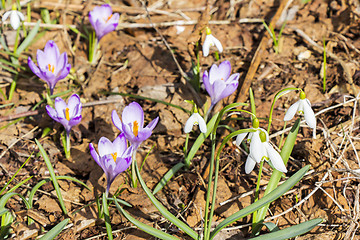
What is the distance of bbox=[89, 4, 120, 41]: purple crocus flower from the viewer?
10.5 feet

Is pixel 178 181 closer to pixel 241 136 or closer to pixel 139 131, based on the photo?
pixel 139 131

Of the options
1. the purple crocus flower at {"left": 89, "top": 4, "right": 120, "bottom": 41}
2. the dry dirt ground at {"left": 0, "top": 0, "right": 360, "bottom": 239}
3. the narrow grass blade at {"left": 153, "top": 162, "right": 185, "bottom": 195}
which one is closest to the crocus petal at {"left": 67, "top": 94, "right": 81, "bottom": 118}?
the dry dirt ground at {"left": 0, "top": 0, "right": 360, "bottom": 239}

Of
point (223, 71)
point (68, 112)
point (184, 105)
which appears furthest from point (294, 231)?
point (68, 112)

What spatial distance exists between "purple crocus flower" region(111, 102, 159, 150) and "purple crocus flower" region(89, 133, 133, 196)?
2.4 inches

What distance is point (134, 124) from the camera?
7.29ft

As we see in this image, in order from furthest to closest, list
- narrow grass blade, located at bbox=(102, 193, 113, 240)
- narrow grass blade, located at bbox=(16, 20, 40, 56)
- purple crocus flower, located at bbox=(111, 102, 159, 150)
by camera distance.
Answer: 1. narrow grass blade, located at bbox=(16, 20, 40, 56)
2. purple crocus flower, located at bbox=(111, 102, 159, 150)
3. narrow grass blade, located at bbox=(102, 193, 113, 240)

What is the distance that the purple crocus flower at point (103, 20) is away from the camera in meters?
3.21

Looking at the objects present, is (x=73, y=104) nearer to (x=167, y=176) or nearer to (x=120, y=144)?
(x=120, y=144)

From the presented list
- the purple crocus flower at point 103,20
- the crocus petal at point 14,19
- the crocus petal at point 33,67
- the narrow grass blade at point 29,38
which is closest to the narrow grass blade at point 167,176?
the crocus petal at point 33,67

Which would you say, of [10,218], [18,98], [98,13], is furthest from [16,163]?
[98,13]

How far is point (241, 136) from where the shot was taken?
178 centimetres

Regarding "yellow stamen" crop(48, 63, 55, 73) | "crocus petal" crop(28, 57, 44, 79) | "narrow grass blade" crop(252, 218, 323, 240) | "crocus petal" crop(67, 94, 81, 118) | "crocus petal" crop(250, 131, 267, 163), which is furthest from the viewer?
"yellow stamen" crop(48, 63, 55, 73)

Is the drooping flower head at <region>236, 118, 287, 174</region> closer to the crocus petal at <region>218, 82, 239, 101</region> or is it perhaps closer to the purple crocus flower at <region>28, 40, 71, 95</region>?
the crocus petal at <region>218, 82, 239, 101</region>

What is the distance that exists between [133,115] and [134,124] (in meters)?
0.08
